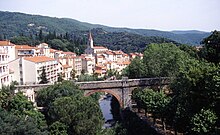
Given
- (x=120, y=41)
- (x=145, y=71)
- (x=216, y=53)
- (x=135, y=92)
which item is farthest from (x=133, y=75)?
(x=120, y=41)

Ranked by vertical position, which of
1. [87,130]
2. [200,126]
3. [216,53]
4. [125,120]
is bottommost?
[125,120]

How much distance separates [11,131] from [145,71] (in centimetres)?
2904

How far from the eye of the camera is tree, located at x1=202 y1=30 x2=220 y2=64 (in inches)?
1537

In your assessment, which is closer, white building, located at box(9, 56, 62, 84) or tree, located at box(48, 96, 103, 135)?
tree, located at box(48, 96, 103, 135)

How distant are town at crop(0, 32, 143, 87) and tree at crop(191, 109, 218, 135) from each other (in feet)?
78.4

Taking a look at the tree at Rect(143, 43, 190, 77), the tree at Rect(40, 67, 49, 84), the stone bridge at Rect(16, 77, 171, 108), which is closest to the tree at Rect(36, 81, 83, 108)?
the stone bridge at Rect(16, 77, 171, 108)

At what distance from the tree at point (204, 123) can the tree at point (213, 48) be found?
18043mm

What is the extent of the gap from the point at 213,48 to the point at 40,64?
84.0 ft

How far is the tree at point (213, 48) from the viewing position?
39050mm

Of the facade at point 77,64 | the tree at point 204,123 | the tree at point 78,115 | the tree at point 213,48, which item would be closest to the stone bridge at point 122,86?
the tree at point 213,48

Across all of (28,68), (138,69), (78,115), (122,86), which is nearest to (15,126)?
(78,115)

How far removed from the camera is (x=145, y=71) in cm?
4816

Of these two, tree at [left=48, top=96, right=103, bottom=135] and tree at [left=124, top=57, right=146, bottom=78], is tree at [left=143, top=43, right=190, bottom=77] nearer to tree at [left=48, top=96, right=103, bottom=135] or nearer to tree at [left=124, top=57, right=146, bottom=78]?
tree at [left=124, top=57, right=146, bottom=78]

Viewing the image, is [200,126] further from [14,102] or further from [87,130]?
[14,102]
